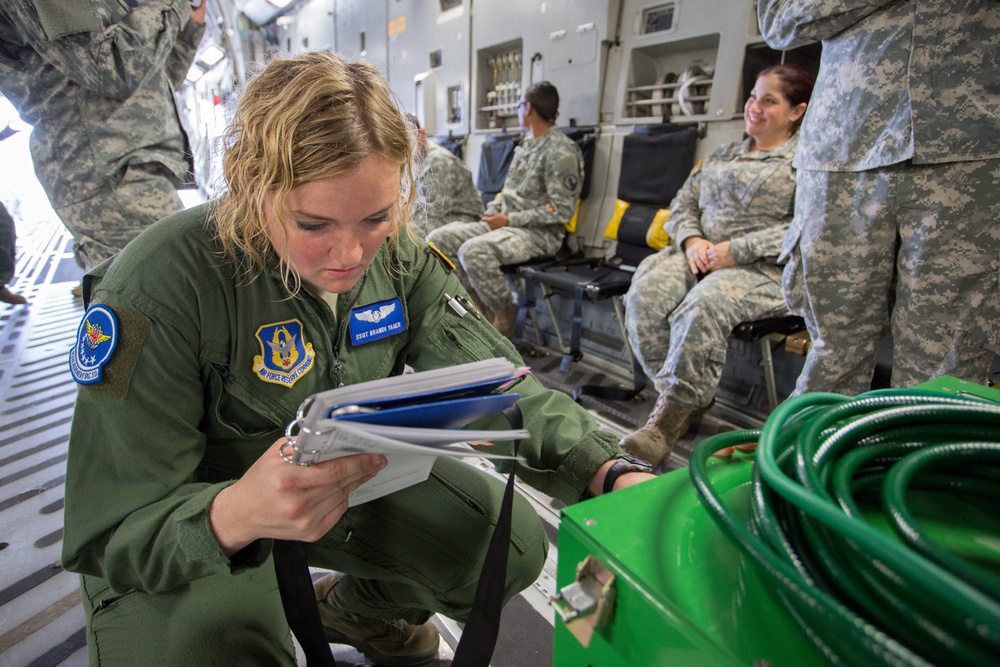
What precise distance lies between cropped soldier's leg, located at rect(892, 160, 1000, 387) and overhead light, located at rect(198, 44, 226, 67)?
353 inches

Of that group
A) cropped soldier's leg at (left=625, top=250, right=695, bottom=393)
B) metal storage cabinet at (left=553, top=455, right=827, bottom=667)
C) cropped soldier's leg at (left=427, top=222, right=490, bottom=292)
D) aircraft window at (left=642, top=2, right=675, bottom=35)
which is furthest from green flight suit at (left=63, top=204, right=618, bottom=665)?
aircraft window at (left=642, top=2, right=675, bottom=35)

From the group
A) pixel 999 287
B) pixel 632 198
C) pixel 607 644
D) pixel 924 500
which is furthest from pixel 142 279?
pixel 632 198

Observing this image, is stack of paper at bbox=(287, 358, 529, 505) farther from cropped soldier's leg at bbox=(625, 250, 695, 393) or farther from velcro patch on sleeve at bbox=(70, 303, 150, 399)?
cropped soldier's leg at bbox=(625, 250, 695, 393)

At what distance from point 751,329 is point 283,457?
2.05m

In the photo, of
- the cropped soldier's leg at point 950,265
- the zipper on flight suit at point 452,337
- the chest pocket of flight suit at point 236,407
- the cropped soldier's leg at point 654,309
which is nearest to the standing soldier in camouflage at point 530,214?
the cropped soldier's leg at point 654,309

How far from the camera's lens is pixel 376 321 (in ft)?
3.47

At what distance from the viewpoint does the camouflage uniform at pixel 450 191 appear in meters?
3.76

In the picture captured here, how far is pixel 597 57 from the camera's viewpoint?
3352 millimetres

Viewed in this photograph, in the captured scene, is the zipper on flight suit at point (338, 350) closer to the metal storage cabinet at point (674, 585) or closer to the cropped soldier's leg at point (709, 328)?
the metal storage cabinet at point (674, 585)

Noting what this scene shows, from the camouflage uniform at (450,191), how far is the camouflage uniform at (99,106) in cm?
183

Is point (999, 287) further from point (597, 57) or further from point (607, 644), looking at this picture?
point (597, 57)

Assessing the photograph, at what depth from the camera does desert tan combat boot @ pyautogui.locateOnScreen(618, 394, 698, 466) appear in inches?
84.7

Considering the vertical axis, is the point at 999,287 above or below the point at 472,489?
above

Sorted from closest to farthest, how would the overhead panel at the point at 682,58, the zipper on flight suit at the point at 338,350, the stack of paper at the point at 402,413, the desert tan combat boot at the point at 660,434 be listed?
the stack of paper at the point at 402,413
the zipper on flight suit at the point at 338,350
the desert tan combat boot at the point at 660,434
the overhead panel at the point at 682,58
